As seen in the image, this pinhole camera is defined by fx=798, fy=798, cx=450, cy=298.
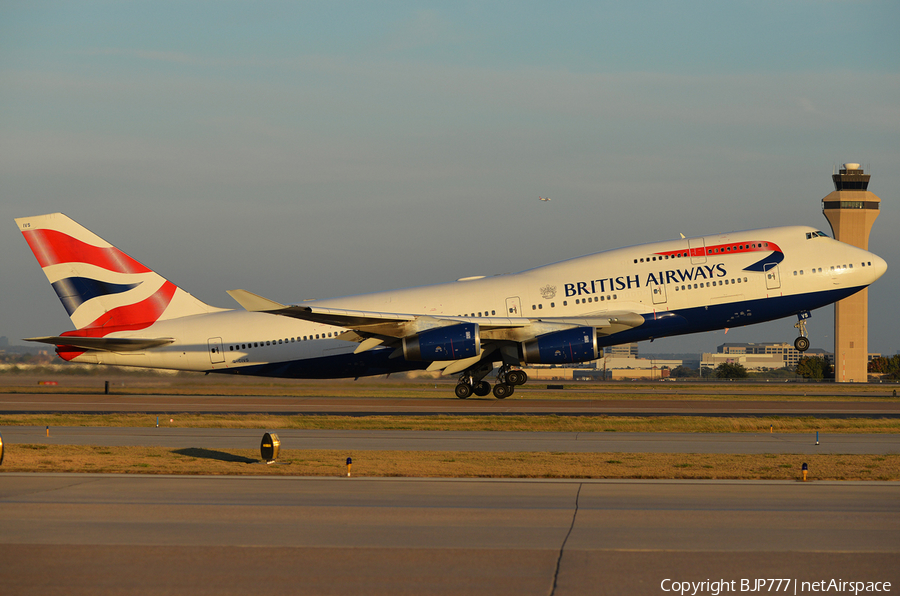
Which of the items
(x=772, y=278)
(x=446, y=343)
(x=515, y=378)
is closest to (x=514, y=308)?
(x=515, y=378)

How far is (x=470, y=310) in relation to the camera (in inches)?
1564

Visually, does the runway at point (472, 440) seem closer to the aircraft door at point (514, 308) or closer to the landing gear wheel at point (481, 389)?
the aircraft door at point (514, 308)

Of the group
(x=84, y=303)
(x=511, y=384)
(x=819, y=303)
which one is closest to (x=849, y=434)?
(x=819, y=303)

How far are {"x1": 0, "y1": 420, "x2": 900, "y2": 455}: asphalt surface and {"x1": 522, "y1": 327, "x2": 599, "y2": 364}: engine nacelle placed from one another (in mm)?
10463

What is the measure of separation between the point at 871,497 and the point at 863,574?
609 centimetres

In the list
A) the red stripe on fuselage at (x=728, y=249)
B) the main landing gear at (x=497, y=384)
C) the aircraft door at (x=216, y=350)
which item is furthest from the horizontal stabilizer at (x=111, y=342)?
the red stripe on fuselage at (x=728, y=249)

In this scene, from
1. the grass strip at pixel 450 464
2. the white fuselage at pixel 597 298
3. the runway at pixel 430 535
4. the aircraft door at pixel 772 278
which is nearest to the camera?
the runway at pixel 430 535

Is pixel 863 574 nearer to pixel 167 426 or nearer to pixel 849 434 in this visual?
A: pixel 849 434

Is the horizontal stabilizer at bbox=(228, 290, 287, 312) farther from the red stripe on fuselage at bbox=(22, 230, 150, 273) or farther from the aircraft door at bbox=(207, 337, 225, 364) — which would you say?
the red stripe on fuselage at bbox=(22, 230, 150, 273)

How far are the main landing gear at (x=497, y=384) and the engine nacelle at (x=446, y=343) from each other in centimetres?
471

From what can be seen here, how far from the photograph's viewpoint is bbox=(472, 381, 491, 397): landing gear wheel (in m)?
41.7

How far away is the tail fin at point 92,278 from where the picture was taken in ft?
131

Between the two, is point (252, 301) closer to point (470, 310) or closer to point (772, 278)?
point (470, 310)

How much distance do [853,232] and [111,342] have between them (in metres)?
127
